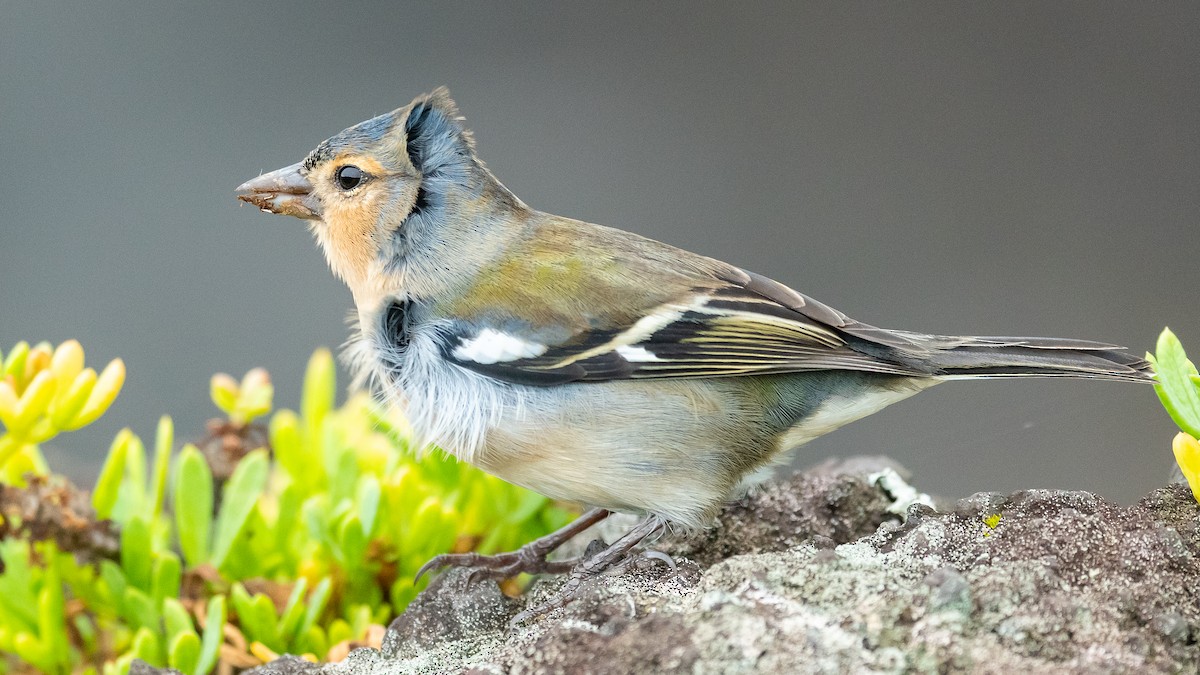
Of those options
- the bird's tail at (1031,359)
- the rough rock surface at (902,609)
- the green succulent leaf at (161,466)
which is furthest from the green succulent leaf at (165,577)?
the bird's tail at (1031,359)

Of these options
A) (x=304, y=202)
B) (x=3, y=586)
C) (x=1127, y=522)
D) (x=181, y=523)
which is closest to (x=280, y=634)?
(x=181, y=523)

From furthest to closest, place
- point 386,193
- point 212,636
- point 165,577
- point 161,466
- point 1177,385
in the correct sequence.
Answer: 1. point 386,193
2. point 161,466
3. point 165,577
4. point 212,636
5. point 1177,385

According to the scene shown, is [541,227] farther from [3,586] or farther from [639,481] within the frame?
[3,586]

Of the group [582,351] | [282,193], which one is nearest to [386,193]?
[282,193]

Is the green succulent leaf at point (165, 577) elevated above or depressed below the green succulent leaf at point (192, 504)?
below

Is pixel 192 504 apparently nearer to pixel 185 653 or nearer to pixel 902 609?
pixel 185 653

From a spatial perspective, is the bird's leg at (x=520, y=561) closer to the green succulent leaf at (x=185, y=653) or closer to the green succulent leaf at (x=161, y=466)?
the green succulent leaf at (x=185, y=653)

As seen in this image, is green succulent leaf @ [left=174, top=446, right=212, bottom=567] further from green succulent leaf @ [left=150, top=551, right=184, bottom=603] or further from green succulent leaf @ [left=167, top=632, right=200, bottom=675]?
green succulent leaf @ [left=167, top=632, right=200, bottom=675]
